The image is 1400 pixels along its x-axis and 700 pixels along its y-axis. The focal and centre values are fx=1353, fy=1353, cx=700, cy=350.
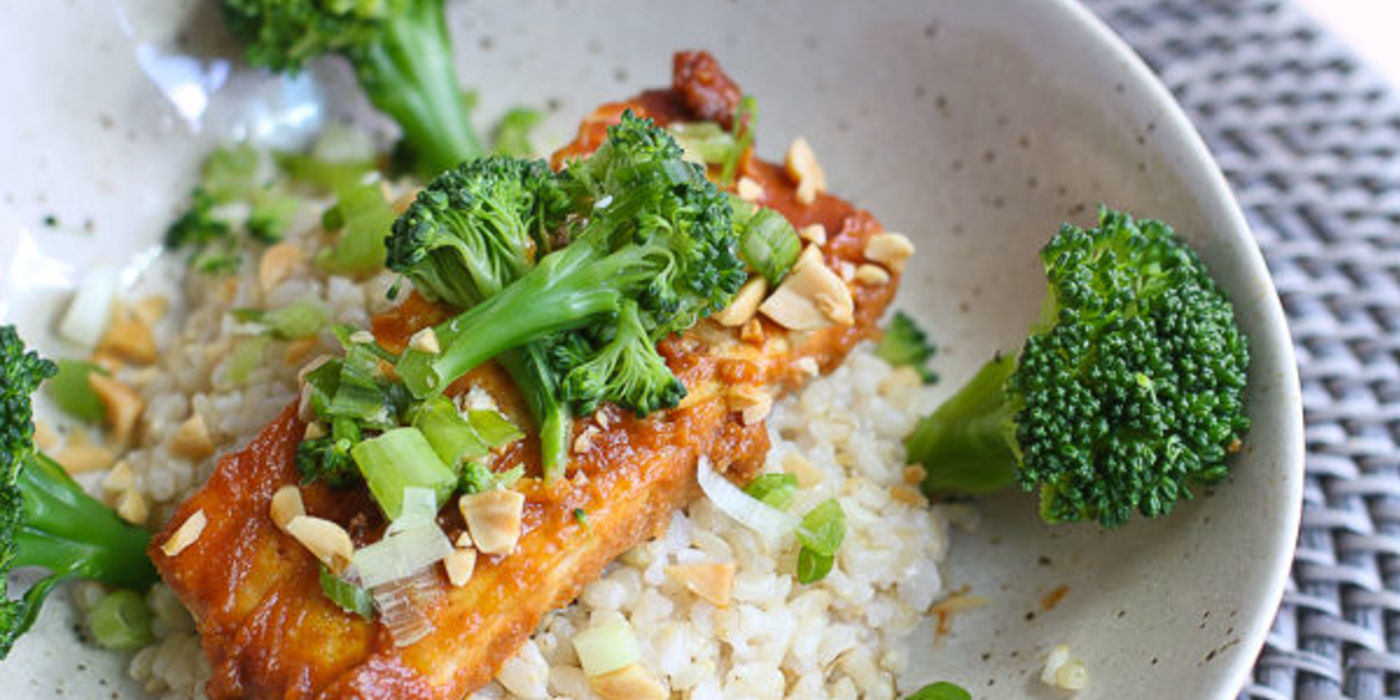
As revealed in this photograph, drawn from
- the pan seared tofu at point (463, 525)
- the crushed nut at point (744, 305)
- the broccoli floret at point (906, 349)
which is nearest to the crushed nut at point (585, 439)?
the pan seared tofu at point (463, 525)

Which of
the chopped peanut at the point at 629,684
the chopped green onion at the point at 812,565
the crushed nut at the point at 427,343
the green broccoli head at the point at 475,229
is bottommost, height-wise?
the chopped green onion at the point at 812,565

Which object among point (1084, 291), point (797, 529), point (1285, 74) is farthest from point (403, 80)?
point (1285, 74)

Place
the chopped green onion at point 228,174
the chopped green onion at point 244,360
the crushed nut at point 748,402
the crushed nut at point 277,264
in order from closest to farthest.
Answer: the crushed nut at point 748,402
the chopped green onion at point 244,360
the crushed nut at point 277,264
the chopped green onion at point 228,174

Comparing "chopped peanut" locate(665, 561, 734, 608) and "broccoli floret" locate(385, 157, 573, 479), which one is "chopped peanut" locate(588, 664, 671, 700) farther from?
"broccoli floret" locate(385, 157, 573, 479)

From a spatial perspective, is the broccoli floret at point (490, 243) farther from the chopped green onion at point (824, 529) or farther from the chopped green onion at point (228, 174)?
the chopped green onion at point (228, 174)

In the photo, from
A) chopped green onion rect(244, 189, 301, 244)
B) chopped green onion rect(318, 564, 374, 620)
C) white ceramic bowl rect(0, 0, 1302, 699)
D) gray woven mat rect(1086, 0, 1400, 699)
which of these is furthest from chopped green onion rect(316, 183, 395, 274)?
gray woven mat rect(1086, 0, 1400, 699)

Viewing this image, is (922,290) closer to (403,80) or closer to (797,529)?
(797,529)

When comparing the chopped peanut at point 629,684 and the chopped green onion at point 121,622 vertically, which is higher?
the chopped green onion at point 121,622
